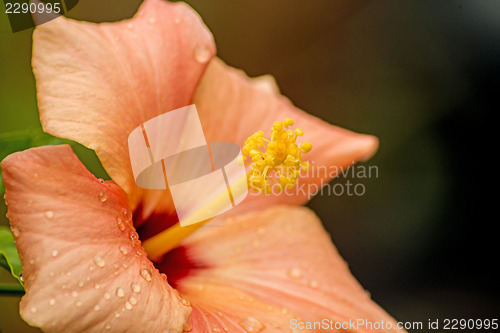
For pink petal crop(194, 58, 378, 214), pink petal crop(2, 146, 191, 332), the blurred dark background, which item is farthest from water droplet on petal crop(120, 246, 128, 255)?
the blurred dark background

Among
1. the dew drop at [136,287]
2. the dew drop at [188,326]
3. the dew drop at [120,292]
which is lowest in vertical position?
the dew drop at [188,326]

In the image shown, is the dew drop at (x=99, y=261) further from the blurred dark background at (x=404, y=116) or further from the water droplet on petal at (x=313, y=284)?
the blurred dark background at (x=404, y=116)

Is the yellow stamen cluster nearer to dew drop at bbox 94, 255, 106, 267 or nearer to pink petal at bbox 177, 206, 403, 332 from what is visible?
pink petal at bbox 177, 206, 403, 332

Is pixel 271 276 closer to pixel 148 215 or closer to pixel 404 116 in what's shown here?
pixel 148 215

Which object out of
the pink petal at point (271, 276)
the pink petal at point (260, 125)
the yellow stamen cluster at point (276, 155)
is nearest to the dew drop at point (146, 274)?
the pink petal at point (271, 276)

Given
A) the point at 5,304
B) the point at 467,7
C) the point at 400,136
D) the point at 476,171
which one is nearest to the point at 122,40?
the point at 5,304
